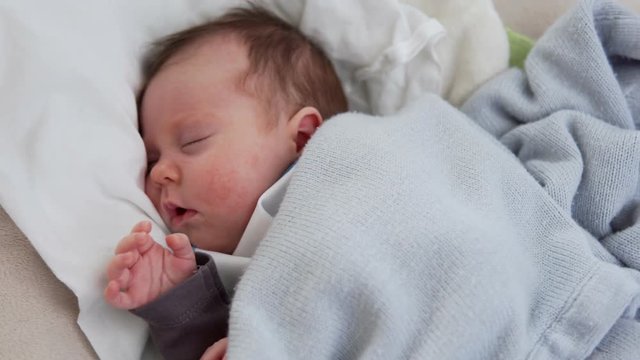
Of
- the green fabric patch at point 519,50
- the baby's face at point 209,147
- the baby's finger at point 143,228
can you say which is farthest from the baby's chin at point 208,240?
the green fabric patch at point 519,50

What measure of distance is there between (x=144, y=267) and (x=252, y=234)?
0.15m

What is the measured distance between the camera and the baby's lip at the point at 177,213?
3.11 ft

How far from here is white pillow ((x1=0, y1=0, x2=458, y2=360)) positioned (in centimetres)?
84

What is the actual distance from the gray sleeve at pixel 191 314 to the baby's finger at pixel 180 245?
0.08 ft

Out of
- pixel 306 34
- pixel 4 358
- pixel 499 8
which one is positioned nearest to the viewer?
pixel 4 358

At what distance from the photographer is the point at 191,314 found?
0.85 metres

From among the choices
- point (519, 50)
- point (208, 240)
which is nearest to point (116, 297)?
point (208, 240)

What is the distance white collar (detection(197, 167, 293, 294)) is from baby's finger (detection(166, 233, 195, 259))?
7 centimetres

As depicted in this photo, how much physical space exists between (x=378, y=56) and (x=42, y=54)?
533mm

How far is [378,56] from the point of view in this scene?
1172mm

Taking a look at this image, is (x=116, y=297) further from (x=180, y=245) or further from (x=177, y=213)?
(x=177, y=213)

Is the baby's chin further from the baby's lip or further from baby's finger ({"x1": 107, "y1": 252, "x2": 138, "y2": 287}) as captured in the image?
baby's finger ({"x1": 107, "y1": 252, "x2": 138, "y2": 287})

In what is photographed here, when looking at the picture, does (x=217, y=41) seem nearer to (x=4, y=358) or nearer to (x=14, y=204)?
(x=14, y=204)

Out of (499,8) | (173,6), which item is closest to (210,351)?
(173,6)
